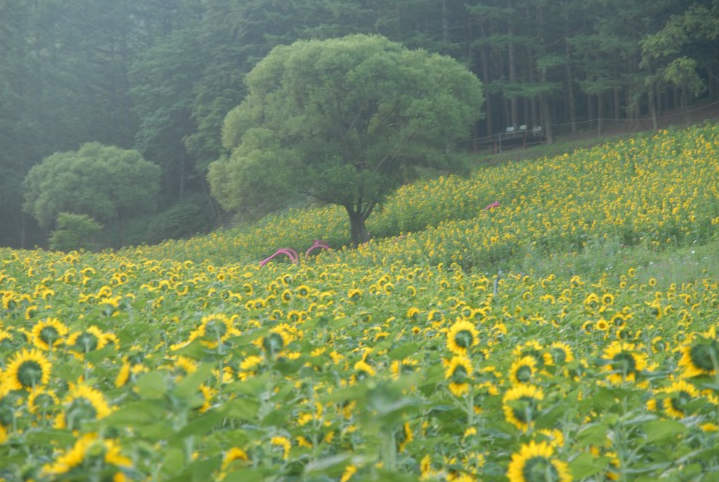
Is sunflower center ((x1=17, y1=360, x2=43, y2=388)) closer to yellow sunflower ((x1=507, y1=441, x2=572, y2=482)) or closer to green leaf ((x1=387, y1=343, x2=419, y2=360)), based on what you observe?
green leaf ((x1=387, y1=343, x2=419, y2=360))

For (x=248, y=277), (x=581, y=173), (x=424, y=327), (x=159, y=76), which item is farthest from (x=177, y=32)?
(x=424, y=327)

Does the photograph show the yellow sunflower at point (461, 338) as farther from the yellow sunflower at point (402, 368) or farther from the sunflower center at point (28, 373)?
the sunflower center at point (28, 373)

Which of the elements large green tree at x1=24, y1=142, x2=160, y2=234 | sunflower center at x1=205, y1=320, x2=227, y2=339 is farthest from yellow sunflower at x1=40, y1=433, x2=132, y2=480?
large green tree at x1=24, y1=142, x2=160, y2=234

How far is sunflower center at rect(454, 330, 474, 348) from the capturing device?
8.18ft

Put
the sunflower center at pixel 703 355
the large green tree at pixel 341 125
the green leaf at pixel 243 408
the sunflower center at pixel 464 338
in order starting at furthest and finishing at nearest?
the large green tree at pixel 341 125
the sunflower center at pixel 464 338
the sunflower center at pixel 703 355
the green leaf at pixel 243 408

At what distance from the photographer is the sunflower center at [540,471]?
5.28ft

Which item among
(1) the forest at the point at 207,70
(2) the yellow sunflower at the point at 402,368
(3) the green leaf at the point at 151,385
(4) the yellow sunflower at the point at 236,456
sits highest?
(1) the forest at the point at 207,70

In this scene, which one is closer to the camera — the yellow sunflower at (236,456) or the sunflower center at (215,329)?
the yellow sunflower at (236,456)

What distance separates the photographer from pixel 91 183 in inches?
1207

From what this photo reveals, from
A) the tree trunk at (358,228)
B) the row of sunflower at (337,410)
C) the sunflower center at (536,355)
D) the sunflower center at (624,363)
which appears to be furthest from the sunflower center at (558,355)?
the tree trunk at (358,228)

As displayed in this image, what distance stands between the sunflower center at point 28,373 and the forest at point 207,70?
28186 mm

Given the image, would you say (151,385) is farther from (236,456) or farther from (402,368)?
(402,368)

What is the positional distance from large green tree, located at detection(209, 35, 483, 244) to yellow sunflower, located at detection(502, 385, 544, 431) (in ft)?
58.9

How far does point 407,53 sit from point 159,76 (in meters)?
18.1
